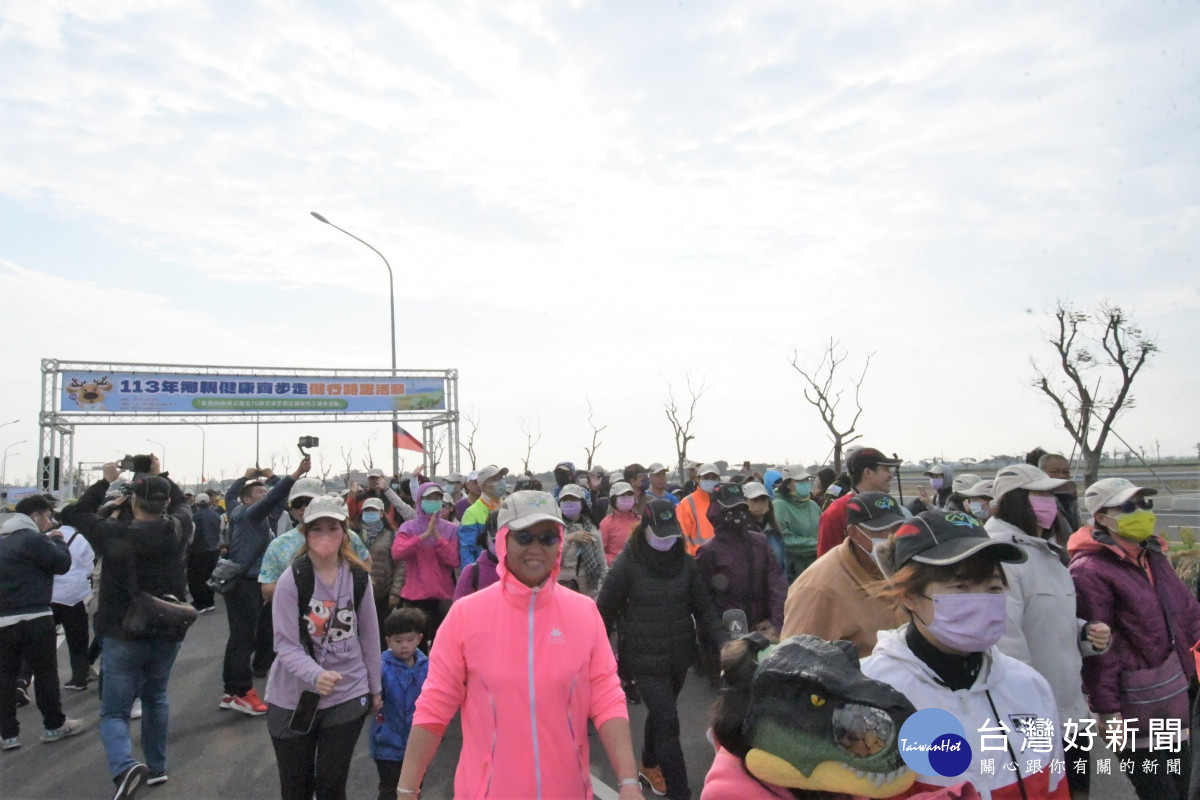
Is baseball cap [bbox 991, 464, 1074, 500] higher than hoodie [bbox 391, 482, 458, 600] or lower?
higher

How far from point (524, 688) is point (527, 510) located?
2.04 feet

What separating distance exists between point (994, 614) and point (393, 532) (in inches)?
265

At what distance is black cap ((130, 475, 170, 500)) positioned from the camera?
4.95m

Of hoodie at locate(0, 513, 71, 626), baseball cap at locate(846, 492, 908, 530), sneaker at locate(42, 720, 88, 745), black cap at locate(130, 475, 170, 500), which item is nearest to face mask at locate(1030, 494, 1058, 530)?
baseball cap at locate(846, 492, 908, 530)

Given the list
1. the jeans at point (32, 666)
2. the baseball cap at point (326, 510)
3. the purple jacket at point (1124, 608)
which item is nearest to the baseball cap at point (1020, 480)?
the purple jacket at point (1124, 608)

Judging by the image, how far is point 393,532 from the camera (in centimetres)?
791

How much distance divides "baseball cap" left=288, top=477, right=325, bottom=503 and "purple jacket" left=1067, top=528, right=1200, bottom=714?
4.66m

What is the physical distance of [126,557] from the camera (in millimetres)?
4895

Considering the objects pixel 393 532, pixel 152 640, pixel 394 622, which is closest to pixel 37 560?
pixel 152 640

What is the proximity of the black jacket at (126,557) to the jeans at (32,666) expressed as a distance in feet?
5.45

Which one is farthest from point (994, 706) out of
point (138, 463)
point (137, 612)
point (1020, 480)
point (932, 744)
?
point (138, 463)

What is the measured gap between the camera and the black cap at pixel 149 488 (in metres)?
4.95

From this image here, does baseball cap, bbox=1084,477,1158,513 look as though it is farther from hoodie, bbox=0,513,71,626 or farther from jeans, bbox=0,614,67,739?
jeans, bbox=0,614,67,739

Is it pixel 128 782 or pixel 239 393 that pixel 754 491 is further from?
pixel 239 393
